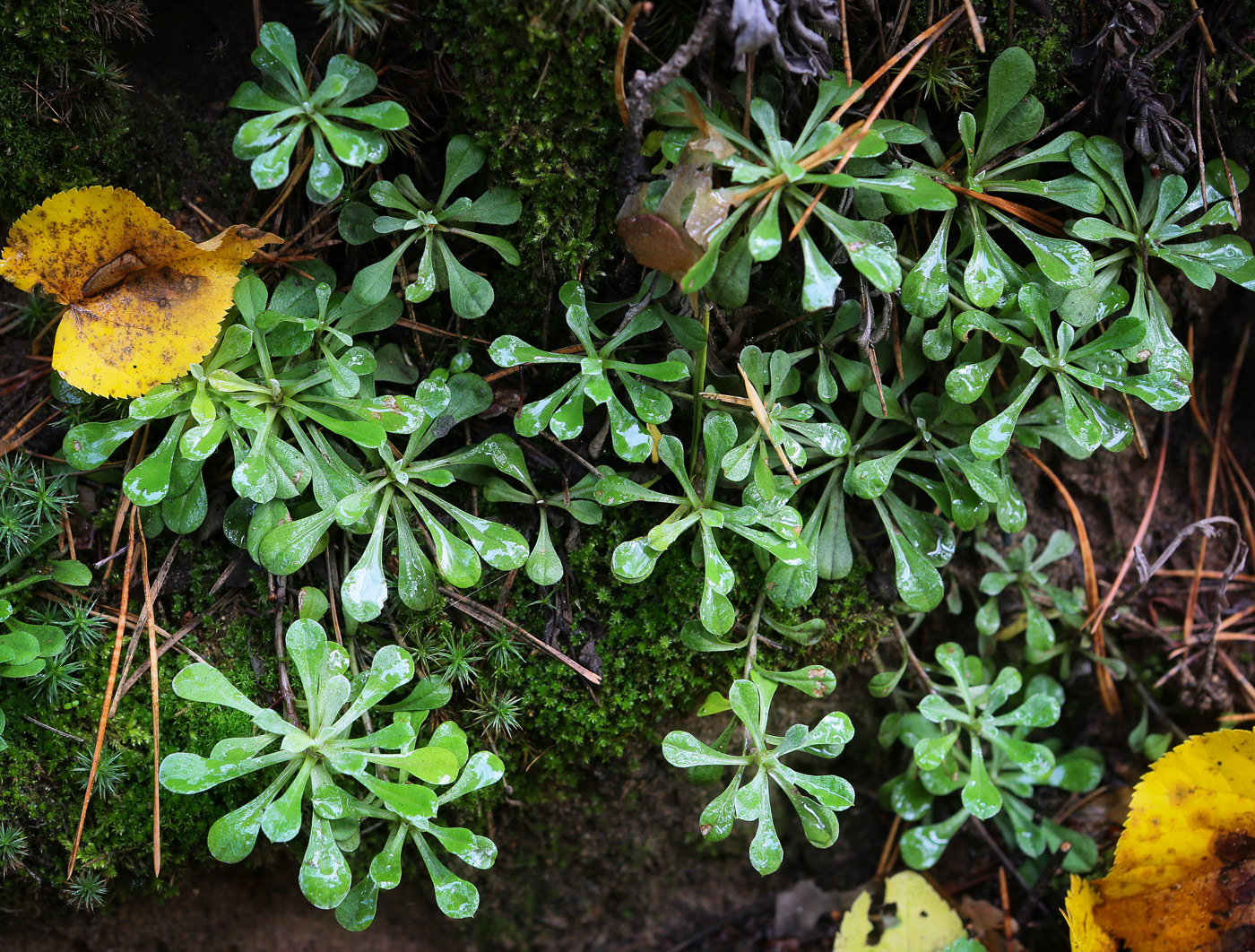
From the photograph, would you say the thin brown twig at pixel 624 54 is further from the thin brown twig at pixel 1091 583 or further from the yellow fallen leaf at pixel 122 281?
the thin brown twig at pixel 1091 583

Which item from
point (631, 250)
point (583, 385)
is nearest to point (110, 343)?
point (583, 385)

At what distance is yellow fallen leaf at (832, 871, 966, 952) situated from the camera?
2480mm

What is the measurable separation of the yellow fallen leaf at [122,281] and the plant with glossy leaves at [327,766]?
2.24 ft

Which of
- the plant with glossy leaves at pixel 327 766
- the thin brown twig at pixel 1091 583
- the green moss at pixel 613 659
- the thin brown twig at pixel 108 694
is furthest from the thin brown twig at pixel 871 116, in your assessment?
the thin brown twig at pixel 108 694

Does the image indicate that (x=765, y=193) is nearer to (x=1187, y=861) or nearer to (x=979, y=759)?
(x=979, y=759)

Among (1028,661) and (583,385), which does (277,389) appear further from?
(1028,661)

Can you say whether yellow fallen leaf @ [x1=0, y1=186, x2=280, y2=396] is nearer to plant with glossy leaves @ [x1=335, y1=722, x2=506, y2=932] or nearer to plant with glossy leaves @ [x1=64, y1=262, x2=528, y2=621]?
plant with glossy leaves @ [x1=64, y1=262, x2=528, y2=621]

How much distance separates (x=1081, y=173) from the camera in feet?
6.82

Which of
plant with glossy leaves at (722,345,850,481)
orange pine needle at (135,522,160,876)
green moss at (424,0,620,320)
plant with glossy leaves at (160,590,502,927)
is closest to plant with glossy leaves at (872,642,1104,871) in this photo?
plant with glossy leaves at (722,345,850,481)

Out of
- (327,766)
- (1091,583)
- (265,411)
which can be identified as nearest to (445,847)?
(327,766)

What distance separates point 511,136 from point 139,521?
1347mm

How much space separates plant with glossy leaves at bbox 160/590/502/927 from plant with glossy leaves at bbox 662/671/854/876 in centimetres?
52

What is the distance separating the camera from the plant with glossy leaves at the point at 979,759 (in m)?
2.31

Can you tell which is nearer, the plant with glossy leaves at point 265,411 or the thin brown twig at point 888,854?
the plant with glossy leaves at point 265,411
